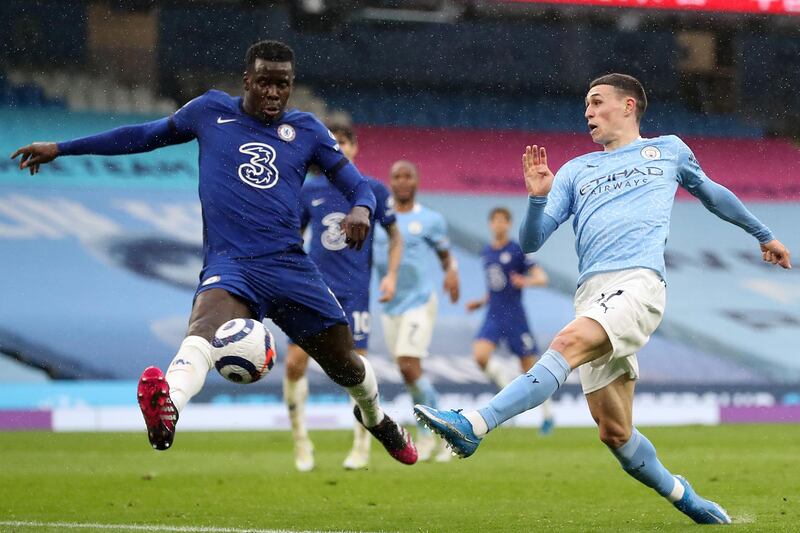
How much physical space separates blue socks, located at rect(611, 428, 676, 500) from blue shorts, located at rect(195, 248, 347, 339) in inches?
62.5

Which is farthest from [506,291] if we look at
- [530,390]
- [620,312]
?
[530,390]

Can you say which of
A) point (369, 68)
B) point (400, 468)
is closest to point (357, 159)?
point (369, 68)

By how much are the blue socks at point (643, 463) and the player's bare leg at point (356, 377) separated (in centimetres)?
150

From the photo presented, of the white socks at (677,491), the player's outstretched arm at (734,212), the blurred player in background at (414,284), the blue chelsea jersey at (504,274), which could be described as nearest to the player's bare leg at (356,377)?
the white socks at (677,491)

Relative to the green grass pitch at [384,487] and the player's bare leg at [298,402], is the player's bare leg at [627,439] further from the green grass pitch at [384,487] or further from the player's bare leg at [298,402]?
the player's bare leg at [298,402]

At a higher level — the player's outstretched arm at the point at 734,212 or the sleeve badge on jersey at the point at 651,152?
the sleeve badge on jersey at the point at 651,152

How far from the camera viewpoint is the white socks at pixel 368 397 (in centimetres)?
700

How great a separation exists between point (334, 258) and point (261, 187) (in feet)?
11.2

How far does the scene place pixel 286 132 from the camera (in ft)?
21.6

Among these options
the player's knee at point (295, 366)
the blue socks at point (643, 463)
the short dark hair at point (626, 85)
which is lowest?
the player's knee at point (295, 366)

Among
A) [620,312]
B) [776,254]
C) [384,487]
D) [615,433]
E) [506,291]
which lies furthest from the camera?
[506,291]

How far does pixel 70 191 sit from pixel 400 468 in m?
12.1

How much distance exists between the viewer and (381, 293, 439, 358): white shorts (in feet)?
37.2

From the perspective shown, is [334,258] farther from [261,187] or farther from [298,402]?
[261,187]
